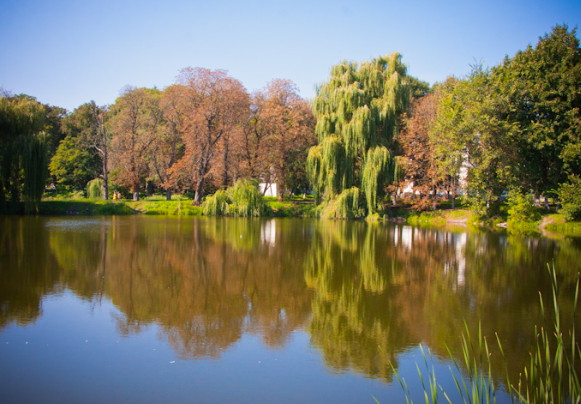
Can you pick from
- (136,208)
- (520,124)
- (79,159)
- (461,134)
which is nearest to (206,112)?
(136,208)

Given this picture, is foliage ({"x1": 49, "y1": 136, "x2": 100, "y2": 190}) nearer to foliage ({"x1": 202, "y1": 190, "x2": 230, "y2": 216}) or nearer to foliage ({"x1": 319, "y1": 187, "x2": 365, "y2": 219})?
foliage ({"x1": 202, "y1": 190, "x2": 230, "y2": 216})

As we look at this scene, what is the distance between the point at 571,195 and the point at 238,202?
20.5 meters

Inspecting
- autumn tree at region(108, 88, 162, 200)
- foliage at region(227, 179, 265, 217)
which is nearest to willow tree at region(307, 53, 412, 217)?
foliage at region(227, 179, 265, 217)

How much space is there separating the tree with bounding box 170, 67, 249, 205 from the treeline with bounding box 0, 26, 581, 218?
106 millimetres

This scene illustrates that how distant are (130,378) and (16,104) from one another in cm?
2942

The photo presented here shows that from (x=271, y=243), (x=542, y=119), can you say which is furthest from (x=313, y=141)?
(x=271, y=243)

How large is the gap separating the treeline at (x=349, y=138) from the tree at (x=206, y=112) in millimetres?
106

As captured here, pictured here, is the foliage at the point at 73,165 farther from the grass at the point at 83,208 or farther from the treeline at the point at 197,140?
the grass at the point at 83,208

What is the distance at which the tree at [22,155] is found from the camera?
27375 mm

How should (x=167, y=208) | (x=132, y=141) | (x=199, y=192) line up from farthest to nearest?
(x=132, y=141) < (x=199, y=192) < (x=167, y=208)

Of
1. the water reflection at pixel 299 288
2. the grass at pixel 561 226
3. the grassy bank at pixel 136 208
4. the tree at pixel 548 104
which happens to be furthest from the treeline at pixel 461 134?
the water reflection at pixel 299 288

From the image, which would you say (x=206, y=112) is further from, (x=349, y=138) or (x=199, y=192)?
(x=349, y=138)

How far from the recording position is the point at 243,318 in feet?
25.2

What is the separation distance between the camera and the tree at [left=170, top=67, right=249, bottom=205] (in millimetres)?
36969
